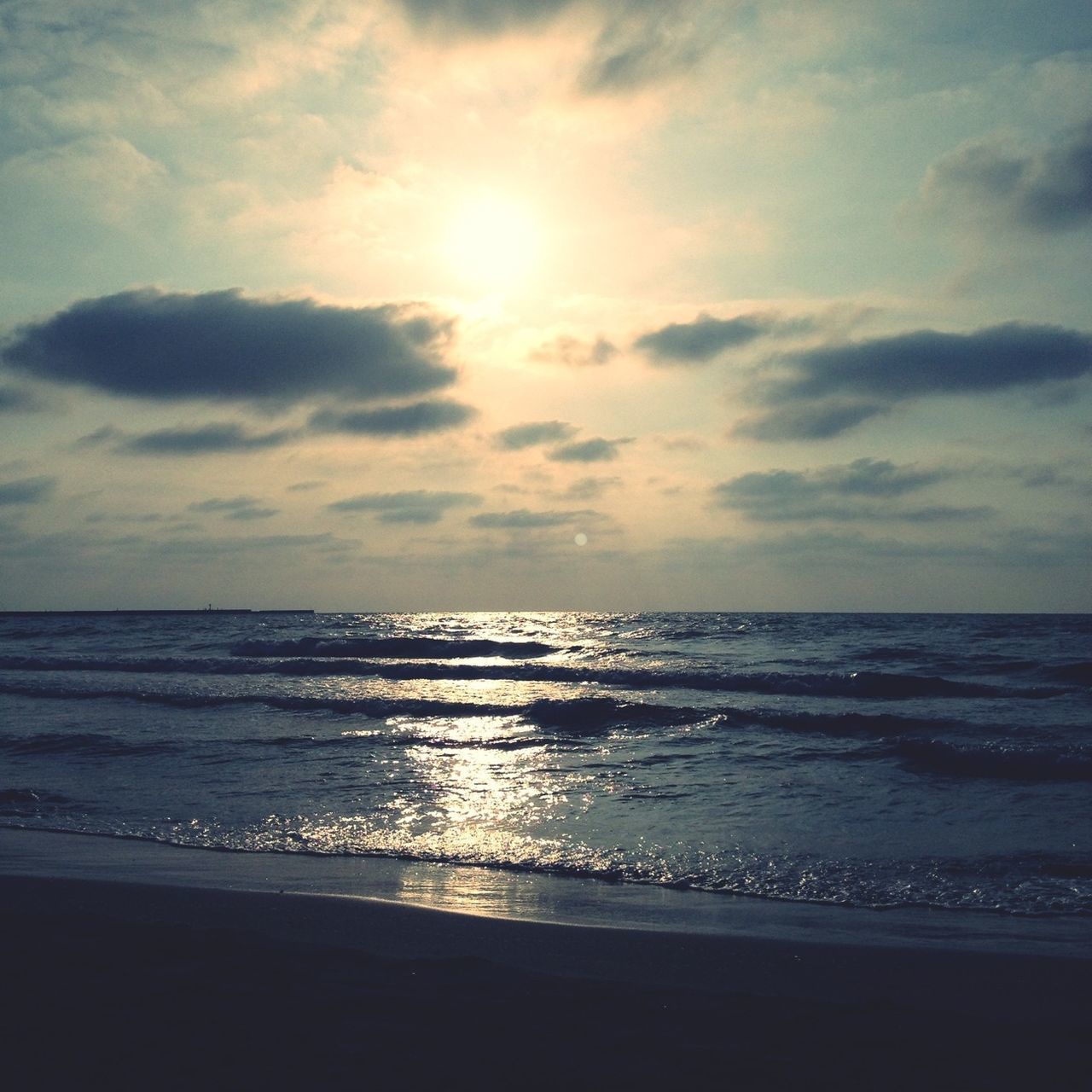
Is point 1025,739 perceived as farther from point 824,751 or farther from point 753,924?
point 753,924

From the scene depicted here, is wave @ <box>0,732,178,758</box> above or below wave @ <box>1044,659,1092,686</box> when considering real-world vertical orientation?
below

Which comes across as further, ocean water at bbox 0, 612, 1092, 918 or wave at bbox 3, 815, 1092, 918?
ocean water at bbox 0, 612, 1092, 918

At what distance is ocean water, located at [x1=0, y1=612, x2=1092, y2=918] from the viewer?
909cm

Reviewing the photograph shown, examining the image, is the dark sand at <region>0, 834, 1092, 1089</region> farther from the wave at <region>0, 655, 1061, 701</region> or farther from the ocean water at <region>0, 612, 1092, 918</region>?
the wave at <region>0, 655, 1061, 701</region>

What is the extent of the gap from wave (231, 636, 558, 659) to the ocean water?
14.4 m

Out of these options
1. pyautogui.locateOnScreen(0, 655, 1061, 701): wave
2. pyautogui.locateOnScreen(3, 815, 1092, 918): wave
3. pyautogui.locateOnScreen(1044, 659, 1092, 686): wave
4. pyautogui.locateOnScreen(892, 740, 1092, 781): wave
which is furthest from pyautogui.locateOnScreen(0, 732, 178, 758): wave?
pyautogui.locateOnScreen(1044, 659, 1092, 686): wave

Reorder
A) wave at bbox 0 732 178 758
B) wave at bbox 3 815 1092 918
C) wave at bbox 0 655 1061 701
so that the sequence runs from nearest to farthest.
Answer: wave at bbox 3 815 1092 918 → wave at bbox 0 732 178 758 → wave at bbox 0 655 1061 701

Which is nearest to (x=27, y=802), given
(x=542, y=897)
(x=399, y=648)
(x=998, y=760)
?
(x=542, y=897)

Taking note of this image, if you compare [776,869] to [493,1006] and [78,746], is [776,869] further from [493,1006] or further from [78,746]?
[78,746]

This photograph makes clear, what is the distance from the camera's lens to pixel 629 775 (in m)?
13.9

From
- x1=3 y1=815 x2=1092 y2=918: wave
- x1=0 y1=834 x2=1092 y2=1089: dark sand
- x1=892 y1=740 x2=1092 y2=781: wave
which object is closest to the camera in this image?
x1=0 y1=834 x2=1092 y2=1089: dark sand

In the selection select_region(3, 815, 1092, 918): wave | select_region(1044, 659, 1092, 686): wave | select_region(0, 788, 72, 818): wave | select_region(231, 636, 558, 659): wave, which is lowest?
select_region(231, 636, 558, 659): wave

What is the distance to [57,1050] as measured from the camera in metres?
4.29

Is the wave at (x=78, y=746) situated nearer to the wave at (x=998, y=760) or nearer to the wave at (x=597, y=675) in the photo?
the wave at (x=998, y=760)
